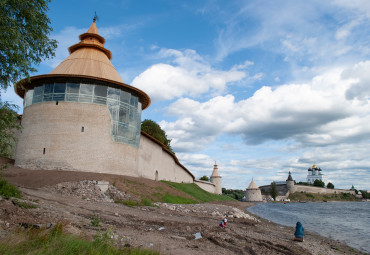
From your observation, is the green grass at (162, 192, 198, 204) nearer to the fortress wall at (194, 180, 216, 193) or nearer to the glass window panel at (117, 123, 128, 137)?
the glass window panel at (117, 123, 128, 137)

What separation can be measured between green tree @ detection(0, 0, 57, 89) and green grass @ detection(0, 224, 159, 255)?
16.1 ft

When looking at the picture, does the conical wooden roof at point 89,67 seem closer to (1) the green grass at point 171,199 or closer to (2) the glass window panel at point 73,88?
(2) the glass window panel at point 73,88

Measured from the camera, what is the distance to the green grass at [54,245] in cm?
444

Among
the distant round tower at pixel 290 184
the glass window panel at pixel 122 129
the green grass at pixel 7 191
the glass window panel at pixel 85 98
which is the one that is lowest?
the green grass at pixel 7 191

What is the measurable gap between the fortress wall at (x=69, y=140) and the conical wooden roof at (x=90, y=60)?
3126 millimetres

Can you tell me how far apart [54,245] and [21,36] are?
600 cm

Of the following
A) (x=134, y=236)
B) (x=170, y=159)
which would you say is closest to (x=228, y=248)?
(x=134, y=236)

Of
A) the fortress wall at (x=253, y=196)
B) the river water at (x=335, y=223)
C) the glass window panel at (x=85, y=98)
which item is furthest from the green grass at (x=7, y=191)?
the fortress wall at (x=253, y=196)

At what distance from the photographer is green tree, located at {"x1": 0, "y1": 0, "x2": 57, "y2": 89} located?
294 inches

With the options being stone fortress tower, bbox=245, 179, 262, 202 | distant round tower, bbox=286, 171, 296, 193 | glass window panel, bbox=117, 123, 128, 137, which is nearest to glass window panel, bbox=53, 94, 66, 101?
glass window panel, bbox=117, 123, 128, 137

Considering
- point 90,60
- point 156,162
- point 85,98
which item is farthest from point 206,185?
point 85,98

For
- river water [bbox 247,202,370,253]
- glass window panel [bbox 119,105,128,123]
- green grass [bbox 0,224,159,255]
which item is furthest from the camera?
glass window panel [bbox 119,105,128,123]

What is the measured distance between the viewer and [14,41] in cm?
742

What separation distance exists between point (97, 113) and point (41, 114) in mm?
3931
